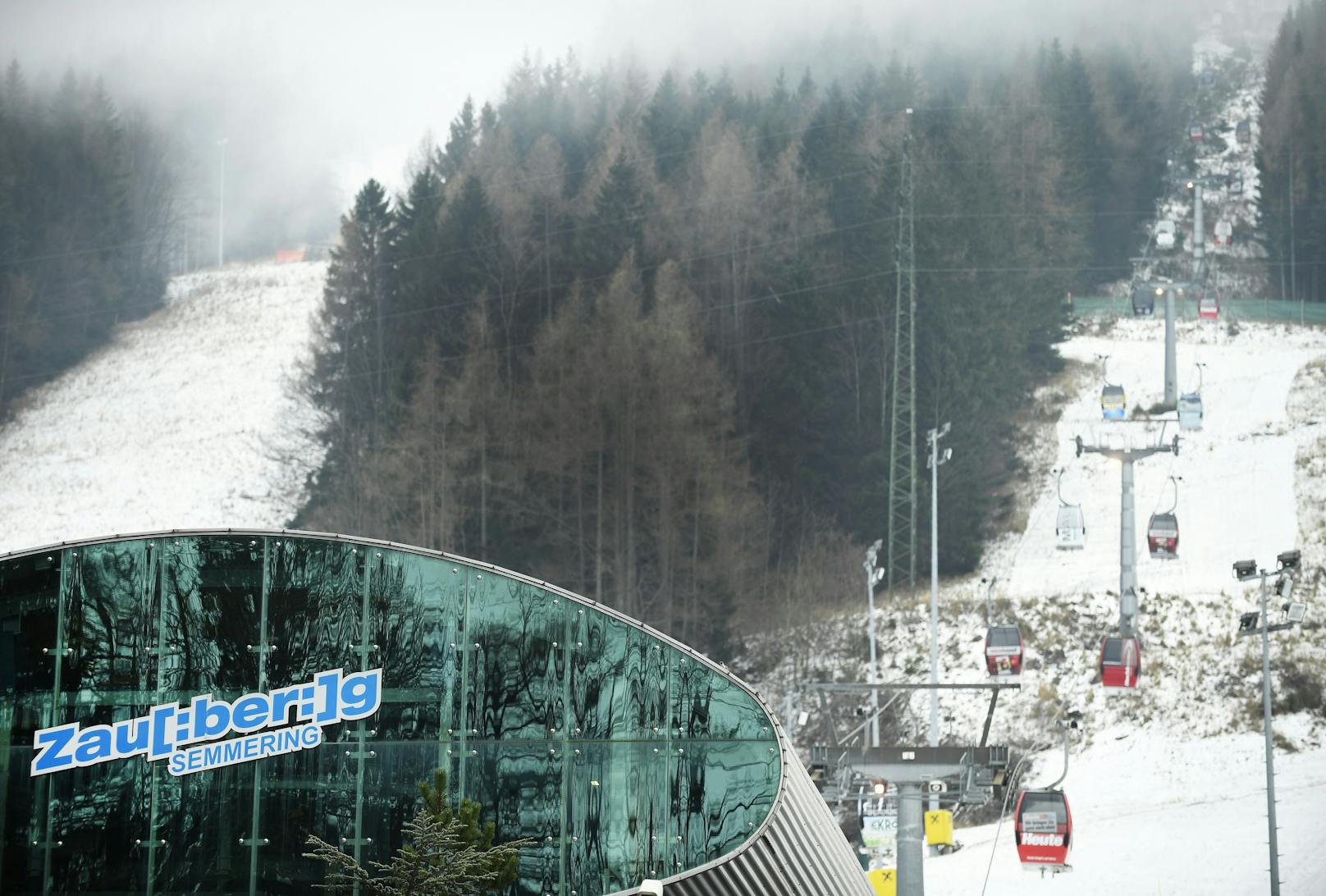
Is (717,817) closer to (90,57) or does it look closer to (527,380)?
(527,380)

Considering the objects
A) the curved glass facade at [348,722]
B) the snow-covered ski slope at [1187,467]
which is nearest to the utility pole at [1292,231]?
the snow-covered ski slope at [1187,467]

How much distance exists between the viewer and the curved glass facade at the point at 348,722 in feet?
57.4

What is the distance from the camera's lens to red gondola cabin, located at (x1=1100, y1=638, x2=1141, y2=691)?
49062 millimetres

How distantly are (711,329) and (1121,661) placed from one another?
1793 inches

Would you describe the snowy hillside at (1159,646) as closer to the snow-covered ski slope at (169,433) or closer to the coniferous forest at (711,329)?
the coniferous forest at (711,329)

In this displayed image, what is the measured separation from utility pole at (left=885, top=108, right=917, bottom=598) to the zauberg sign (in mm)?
49574

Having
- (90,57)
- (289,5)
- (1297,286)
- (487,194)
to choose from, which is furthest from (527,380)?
(289,5)

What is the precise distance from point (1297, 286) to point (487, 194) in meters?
45.4

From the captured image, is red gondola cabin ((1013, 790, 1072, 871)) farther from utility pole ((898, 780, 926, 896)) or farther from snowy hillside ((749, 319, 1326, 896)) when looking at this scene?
utility pole ((898, 780, 926, 896))

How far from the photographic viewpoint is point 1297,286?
101688 mm

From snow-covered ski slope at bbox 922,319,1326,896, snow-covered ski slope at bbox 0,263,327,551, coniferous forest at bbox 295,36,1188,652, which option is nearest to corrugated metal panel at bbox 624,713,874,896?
snow-covered ski slope at bbox 922,319,1326,896

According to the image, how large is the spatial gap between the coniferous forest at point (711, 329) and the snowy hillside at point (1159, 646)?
3.88 m

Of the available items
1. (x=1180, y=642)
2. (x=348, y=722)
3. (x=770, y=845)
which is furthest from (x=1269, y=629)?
(x=1180, y=642)

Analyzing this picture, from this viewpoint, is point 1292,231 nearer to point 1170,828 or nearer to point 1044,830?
point 1170,828
